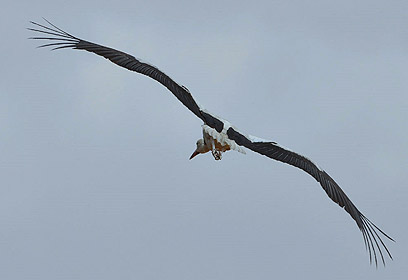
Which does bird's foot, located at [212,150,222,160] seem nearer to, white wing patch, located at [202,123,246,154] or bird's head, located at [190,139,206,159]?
white wing patch, located at [202,123,246,154]

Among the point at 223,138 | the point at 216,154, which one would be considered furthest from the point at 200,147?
the point at 223,138

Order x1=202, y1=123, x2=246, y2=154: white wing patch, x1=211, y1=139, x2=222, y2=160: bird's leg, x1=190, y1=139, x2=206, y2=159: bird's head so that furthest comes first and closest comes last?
x1=190, y1=139, x2=206, y2=159: bird's head < x1=211, y1=139, x2=222, y2=160: bird's leg < x1=202, y1=123, x2=246, y2=154: white wing patch

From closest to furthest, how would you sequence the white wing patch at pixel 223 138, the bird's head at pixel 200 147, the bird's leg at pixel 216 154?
1. the white wing patch at pixel 223 138
2. the bird's leg at pixel 216 154
3. the bird's head at pixel 200 147

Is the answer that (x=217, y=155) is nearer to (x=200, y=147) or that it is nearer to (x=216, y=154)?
(x=216, y=154)

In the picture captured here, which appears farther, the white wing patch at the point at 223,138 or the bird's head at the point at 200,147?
the bird's head at the point at 200,147

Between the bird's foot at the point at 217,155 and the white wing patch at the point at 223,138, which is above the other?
the white wing patch at the point at 223,138

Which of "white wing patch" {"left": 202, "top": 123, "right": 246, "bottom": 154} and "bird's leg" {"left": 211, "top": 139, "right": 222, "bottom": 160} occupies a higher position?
"white wing patch" {"left": 202, "top": 123, "right": 246, "bottom": 154}

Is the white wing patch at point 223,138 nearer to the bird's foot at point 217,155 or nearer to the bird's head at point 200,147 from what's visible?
the bird's foot at point 217,155

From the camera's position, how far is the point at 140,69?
2947cm

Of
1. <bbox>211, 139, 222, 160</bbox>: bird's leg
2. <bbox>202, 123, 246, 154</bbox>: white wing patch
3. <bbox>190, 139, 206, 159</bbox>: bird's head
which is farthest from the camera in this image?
<bbox>190, 139, 206, 159</bbox>: bird's head

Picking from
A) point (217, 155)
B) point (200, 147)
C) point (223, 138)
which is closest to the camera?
point (223, 138)

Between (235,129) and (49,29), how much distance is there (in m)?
5.43

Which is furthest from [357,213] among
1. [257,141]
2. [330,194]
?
[257,141]

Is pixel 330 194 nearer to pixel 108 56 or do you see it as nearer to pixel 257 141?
pixel 257 141
